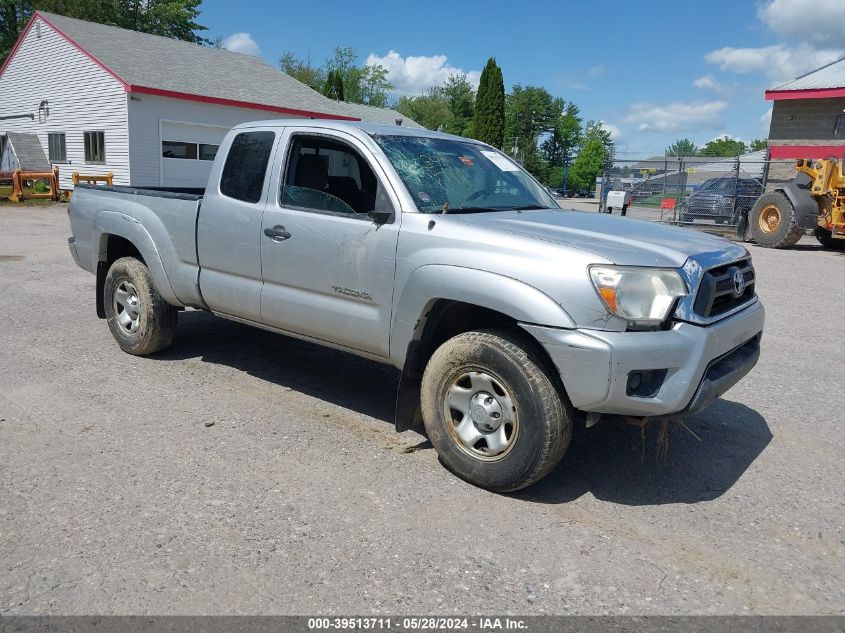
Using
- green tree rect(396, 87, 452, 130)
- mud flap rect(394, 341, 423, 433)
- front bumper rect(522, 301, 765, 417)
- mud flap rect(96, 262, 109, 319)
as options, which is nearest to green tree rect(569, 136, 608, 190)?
green tree rect(396, 87, 452, 130)

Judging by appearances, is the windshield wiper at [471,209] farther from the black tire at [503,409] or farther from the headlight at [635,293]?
the headlight at [635,293]

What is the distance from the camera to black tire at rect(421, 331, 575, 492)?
11.9 ft

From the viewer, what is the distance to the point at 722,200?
Result: 2258 cm

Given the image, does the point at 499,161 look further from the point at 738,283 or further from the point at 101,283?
the point at 101,283

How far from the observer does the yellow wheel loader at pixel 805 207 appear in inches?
647

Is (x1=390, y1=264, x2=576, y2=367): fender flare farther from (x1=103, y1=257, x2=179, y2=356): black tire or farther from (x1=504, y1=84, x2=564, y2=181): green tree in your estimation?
(x1=504, y1=84, x2=564, y2=181): green tree

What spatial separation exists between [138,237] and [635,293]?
13.6 feet

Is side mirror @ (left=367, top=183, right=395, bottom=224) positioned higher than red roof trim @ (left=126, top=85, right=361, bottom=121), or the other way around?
red roof trim @ (left=126, top=85, right=361, bottom=121)

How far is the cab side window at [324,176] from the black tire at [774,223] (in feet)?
48.1

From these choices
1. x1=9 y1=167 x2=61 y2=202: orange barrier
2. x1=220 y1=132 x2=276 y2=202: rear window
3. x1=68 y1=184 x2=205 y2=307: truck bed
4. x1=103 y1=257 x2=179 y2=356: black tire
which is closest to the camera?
x1=220 y1=132 x2=276 y2=202: rear window

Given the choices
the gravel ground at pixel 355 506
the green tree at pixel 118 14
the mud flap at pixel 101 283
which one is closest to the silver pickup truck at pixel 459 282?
the gravel ground at pixel 355 506

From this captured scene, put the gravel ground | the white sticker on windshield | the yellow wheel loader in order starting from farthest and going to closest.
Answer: the yellow wheel loader, the white sticker on windshield, the gravel ground

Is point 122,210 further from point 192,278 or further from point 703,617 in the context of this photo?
point 703,617

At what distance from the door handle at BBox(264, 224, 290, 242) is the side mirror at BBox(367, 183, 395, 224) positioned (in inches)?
28.6
